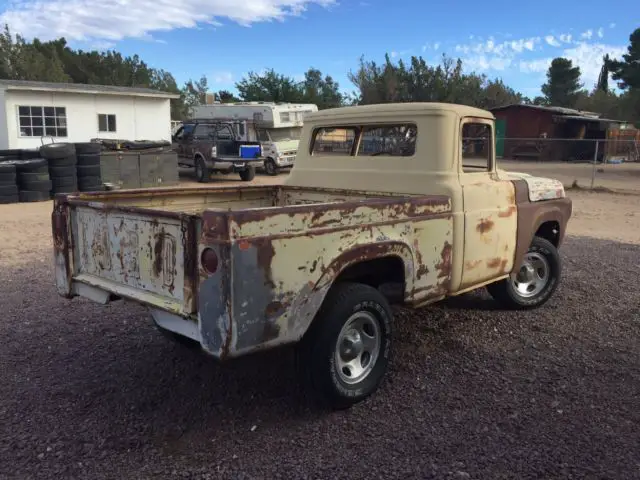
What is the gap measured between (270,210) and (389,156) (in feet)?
7.14

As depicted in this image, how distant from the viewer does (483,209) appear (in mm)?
4527

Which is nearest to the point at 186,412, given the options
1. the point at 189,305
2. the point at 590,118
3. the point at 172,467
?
the point at 172,467

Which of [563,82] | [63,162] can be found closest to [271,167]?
[63,162]

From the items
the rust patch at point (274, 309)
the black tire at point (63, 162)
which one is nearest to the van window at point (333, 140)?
the rust patch at point (274, 309)

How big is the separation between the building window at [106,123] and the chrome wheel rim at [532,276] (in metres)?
19.4

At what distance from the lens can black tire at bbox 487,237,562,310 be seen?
543 cm

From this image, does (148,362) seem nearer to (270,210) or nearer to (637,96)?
(270,210)

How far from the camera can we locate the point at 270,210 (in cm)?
299

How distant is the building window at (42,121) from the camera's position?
19.5m

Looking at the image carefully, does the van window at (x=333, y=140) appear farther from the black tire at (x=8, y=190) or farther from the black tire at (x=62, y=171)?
the black tire at (x=62, y=171)

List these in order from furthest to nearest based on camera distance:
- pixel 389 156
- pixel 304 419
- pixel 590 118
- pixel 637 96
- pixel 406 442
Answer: pixel 590 118
pixel 637 96
pixel 389 156
pixel 304 419
pixel 406 442

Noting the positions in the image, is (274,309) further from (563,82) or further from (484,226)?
(563,82)

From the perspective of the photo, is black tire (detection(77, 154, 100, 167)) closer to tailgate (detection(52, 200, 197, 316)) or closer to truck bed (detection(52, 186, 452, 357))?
truck bed (detection(52, 186, 452, 357))

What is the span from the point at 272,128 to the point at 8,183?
10.8m
